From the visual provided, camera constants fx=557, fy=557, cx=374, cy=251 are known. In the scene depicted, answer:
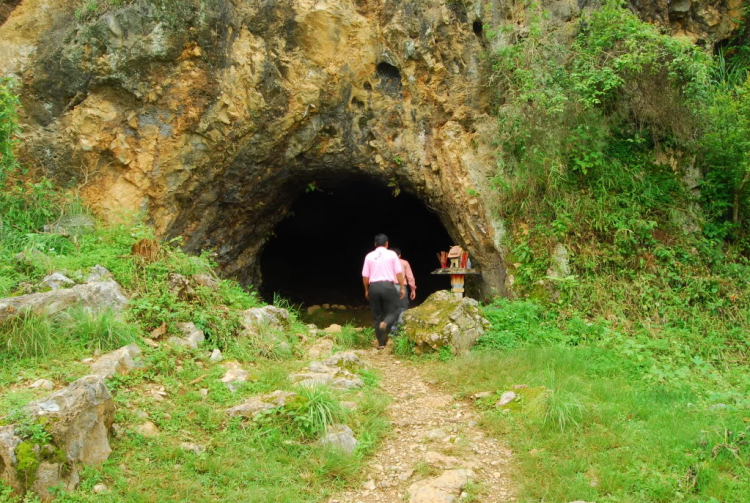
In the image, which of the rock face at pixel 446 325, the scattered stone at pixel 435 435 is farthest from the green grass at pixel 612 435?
the rock face at pixel 446 325

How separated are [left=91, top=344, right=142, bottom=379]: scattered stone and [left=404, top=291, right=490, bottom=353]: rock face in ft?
9.12

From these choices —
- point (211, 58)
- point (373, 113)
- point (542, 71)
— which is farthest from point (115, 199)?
point (542, 71)

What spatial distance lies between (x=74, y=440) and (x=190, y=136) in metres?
4.96

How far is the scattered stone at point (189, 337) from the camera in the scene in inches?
198

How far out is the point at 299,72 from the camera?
746cm

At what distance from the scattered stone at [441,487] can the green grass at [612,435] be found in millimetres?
357

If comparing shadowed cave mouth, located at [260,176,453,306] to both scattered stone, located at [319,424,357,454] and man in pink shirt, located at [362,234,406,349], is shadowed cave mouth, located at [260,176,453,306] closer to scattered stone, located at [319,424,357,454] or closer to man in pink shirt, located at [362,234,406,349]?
man in pink shirt, located at [362,234,406,349]

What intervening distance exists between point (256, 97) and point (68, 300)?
12.1ft

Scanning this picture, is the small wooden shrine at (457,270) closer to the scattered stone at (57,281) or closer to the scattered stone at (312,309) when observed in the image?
the scattered stone at (312,309)

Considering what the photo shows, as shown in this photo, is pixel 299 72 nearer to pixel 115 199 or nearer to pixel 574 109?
pixel 115 199

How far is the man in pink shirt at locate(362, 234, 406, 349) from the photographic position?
6.40m

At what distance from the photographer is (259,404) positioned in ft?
13.4

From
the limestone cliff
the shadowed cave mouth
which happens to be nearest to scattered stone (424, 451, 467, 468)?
the limestone cliff

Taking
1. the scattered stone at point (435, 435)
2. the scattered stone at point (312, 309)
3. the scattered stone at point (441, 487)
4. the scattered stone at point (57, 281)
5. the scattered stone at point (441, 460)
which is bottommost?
the scattered stone at point (312, 309)
